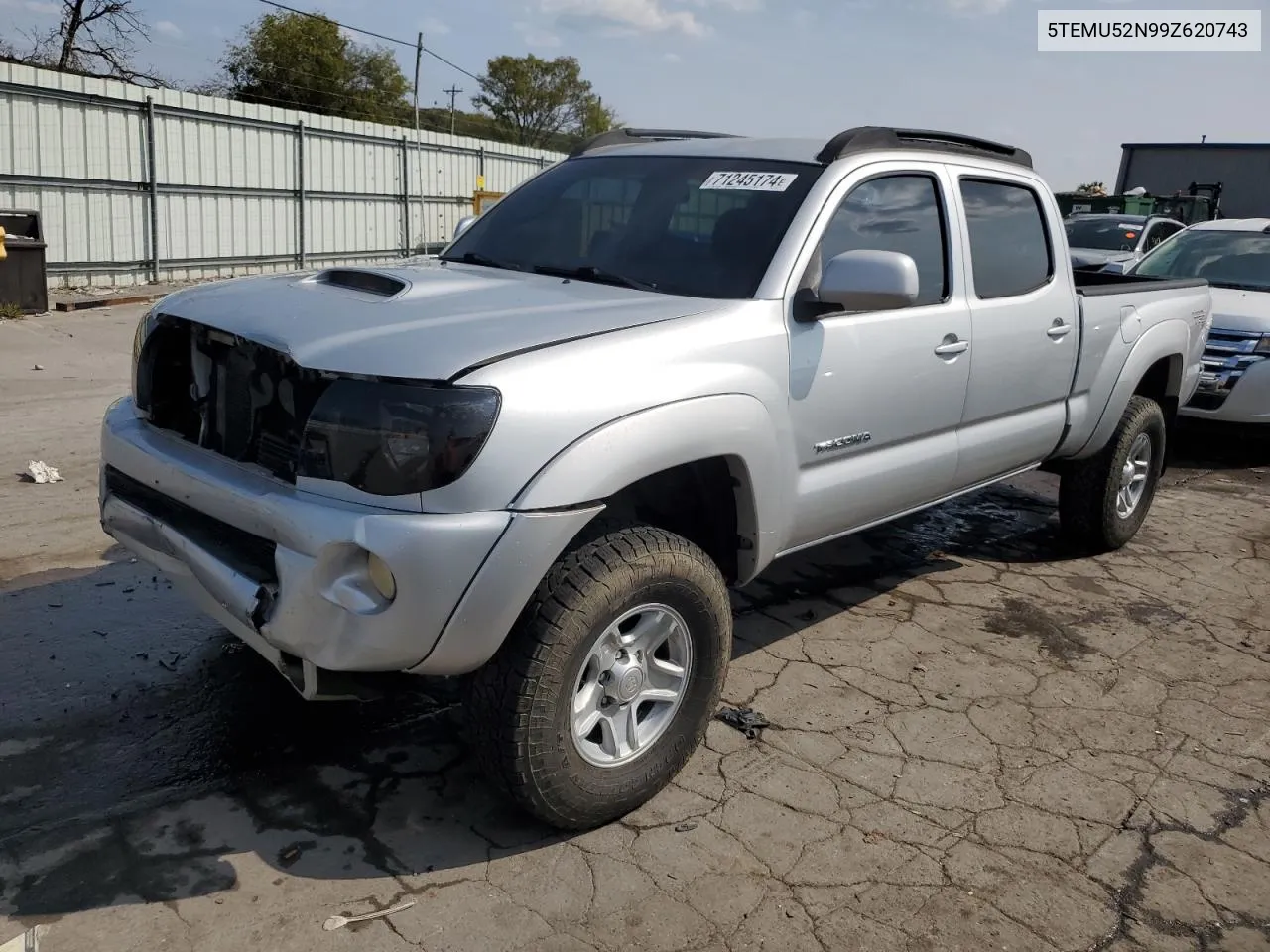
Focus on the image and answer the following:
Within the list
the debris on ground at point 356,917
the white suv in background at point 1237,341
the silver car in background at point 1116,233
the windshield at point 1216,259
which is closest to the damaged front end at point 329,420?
the debris on ground at point 356,917

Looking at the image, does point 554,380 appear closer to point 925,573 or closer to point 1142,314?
point 925,573

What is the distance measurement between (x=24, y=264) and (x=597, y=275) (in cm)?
998

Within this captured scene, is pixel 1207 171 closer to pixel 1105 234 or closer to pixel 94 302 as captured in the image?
pixel 1105 234

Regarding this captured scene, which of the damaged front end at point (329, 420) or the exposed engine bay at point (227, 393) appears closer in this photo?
the damaged front end at point (329, 420)

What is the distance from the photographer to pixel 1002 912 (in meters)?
2.77

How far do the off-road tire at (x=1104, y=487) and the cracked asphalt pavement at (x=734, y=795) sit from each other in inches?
25.6

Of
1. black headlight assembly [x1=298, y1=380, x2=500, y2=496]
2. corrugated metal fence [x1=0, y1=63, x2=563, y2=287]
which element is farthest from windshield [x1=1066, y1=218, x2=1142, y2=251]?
black headlight assembly [x1=298, y1=380, x2=500, y2=496]

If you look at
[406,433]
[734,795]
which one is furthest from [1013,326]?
[406,433]

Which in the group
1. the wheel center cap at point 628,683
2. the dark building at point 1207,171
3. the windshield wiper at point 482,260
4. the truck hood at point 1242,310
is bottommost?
the wheel center cap at point 628,683

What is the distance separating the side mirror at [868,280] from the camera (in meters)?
3.28

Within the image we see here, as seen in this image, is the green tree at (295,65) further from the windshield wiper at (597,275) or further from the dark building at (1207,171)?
the windshield wiper at (597,275)

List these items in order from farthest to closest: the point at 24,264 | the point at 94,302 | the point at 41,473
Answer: the point at 94,302 → the point at 24,264 → the point at 41,473

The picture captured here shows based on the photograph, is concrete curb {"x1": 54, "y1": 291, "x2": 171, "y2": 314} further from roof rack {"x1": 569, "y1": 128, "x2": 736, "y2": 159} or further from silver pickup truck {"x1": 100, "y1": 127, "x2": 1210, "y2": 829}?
silver pickup truck {"x1": 100, "y1": 127, "x2": 1210, "y2": 829}

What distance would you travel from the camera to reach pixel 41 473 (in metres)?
5.74
